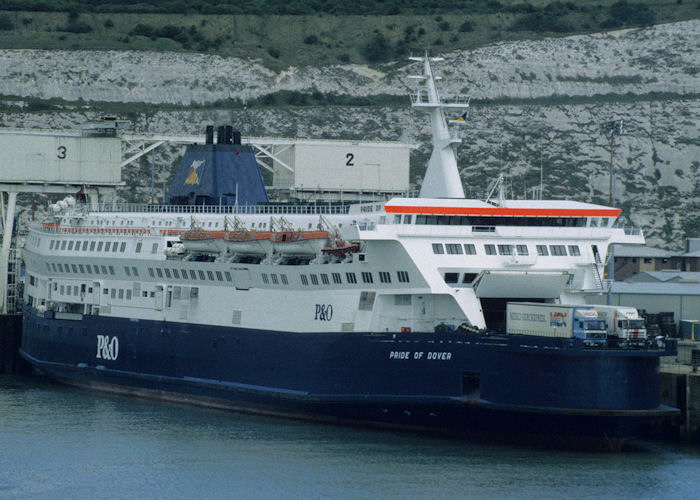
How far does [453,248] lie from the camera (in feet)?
138

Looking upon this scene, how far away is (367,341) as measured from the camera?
41688mm

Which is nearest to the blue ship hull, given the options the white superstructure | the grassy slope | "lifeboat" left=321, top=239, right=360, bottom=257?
the white superstructure

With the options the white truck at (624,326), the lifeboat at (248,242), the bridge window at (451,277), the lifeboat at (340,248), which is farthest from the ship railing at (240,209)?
the white truck at (624,326)

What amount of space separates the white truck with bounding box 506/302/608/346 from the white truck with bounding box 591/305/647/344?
36 centimetres

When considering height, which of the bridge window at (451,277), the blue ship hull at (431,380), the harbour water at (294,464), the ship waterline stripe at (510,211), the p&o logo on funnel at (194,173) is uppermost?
the p&o logo on funnel at (194,173)

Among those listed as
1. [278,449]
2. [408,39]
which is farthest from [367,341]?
[408,39]

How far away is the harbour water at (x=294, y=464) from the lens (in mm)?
35219

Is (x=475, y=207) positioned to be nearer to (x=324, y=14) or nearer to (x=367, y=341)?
(x=367, y=341)

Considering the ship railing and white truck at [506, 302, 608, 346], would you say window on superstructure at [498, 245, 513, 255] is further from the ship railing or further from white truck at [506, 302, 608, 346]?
the ship railing

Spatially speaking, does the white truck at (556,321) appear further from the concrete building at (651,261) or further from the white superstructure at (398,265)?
the concrete building at (651,261)

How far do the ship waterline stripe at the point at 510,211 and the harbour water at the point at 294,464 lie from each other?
6938 millimetres

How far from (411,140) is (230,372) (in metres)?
66.1

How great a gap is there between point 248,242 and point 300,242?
2.70 m

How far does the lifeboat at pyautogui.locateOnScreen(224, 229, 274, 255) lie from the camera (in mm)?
46375
